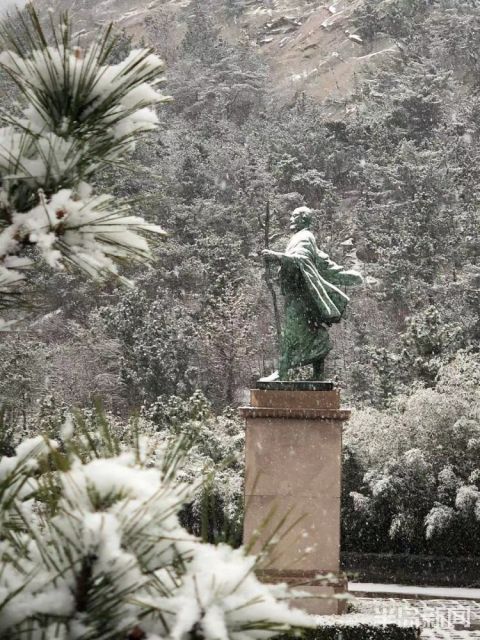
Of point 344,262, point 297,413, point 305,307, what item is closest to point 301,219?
point 305,307

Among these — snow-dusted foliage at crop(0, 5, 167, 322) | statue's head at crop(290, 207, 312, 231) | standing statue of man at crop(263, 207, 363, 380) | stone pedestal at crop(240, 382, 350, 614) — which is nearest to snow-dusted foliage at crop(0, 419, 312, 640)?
snow-dusted foliage at crop(0, 5, 167, 322)

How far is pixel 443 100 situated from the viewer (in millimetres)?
35000

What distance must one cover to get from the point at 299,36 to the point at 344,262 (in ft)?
77.9

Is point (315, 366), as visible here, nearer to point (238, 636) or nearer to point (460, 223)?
point (238, 636)

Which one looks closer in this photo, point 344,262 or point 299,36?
point 344,262

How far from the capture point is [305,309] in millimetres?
7957

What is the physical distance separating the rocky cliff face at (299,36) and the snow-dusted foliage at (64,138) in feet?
127

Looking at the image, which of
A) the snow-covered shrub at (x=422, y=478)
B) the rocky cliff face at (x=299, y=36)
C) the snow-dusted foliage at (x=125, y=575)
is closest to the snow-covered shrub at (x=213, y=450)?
the snow-covered shrub at (x=422, y=478)

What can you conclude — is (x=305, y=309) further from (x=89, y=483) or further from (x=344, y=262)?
(x=344, y=262)

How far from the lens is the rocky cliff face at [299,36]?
4284 centimetres

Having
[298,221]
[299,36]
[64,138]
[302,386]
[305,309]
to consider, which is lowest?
[64,138]

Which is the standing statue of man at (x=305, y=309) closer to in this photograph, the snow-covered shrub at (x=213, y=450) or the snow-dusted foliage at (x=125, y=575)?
the snow-covered shrub at (x=213, y=450)

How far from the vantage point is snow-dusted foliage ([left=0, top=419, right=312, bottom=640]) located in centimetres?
104

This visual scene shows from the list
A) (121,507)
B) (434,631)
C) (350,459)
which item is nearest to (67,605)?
(121,507)
